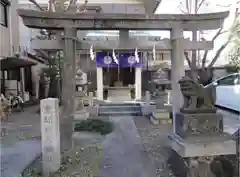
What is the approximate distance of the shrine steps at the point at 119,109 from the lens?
11.8 metres

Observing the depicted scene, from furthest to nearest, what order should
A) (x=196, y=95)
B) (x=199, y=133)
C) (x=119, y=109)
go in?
(x=119, y=109)
(x=196, y=95)
(x=199, y=133)

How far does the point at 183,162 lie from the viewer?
181 inches

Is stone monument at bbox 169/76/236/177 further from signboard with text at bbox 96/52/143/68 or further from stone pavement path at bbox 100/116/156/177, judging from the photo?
signboard with text at bbox 96/52/143/68

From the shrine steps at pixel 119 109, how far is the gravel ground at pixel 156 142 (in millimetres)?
1557

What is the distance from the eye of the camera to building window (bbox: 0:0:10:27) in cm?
1339

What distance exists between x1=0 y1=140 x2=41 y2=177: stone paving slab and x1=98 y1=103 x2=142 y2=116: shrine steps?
5353 millimetres

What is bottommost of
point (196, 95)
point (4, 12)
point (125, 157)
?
point (125, 157)

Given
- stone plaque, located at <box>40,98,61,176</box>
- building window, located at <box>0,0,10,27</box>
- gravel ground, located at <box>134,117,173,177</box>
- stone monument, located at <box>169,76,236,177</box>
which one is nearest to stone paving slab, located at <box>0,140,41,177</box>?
Result: stone plaque, located at <box>40,98,61,176</box>

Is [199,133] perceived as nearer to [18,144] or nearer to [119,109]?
[18,144]

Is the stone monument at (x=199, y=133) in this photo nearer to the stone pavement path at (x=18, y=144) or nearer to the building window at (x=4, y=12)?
the stone pavement path at (x=18, y=144)

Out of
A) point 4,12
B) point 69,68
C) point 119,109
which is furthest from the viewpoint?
point 4,12

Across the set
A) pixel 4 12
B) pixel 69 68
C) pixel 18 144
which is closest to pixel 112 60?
pixel 4 12

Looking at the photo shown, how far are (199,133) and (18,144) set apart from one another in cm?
450

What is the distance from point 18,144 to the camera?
6.58 metres
